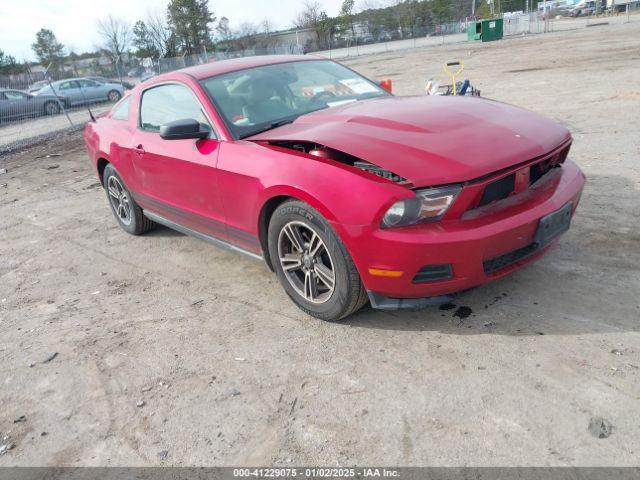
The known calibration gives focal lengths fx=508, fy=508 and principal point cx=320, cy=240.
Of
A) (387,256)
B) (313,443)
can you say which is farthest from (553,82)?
(313,443)

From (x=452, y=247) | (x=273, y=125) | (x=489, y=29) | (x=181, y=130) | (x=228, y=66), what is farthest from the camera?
(x=489, y=29)

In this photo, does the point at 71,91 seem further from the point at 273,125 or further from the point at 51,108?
the point at 273,125

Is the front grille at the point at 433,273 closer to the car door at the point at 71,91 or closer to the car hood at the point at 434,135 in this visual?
the car hood at the point at 434,135

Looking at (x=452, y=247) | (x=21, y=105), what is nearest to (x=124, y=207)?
(x=452, y=247)

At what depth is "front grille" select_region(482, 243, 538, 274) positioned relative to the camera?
2723mm

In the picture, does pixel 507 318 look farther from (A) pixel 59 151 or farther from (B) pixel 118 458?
(A) pixel 59 151

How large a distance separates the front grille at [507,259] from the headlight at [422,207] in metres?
0.38

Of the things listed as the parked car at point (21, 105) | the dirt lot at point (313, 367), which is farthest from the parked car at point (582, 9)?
the dirt lot at point (313, 367)

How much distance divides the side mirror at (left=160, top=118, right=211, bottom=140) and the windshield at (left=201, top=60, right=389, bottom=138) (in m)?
0.22

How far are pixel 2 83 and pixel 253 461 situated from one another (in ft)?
99.4

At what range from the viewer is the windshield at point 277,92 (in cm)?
368

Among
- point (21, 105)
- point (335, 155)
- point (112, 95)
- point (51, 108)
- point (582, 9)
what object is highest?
point (335, 155)

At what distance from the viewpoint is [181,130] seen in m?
3.48

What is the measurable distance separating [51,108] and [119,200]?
20.2 meters
